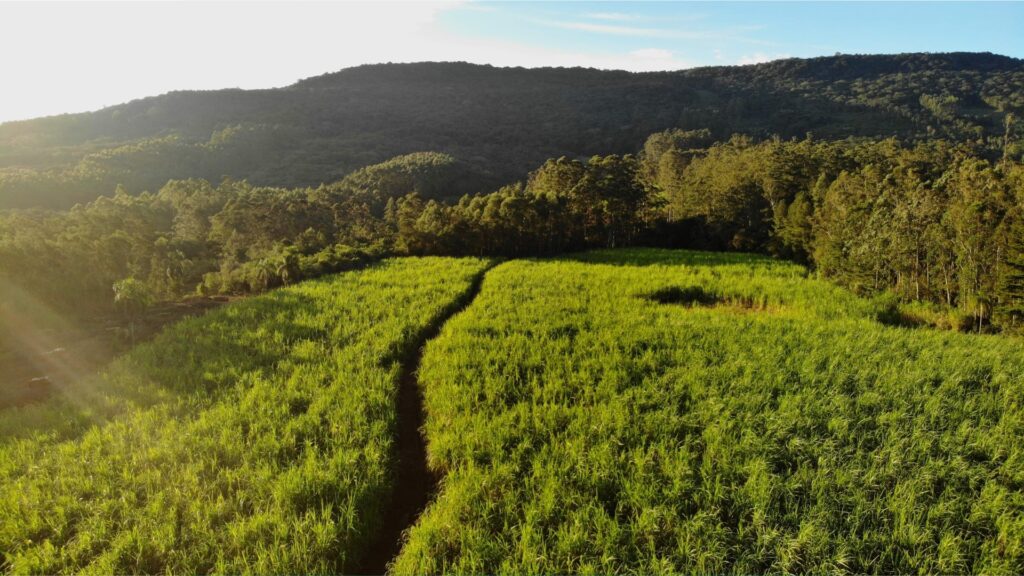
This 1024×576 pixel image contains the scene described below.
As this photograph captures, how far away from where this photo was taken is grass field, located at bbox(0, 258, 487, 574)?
228 inches

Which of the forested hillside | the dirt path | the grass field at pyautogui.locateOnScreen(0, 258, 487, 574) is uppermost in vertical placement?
the forested hillside

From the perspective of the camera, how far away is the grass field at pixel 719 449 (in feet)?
18.9

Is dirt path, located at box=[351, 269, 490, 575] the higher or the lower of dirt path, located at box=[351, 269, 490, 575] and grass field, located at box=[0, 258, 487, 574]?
the lower

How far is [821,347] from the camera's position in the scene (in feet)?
41.7

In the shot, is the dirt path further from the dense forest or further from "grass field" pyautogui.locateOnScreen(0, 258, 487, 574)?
the dense forest

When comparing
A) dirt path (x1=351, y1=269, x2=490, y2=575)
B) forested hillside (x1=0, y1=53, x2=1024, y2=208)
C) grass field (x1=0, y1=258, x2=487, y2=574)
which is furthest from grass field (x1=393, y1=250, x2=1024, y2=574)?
forested hillside (x1=0, y1=53, x2=1024, y2=208)

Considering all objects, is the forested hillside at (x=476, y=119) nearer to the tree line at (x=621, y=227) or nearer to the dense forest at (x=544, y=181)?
the dense forest at (x=544, y=181)

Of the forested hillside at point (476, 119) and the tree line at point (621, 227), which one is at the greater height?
the forested hillside at point (476, 119)

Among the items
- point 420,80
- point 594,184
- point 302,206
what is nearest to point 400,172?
point 302,206

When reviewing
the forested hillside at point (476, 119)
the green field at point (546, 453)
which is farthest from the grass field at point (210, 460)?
the forested hillside at point (476, 119)

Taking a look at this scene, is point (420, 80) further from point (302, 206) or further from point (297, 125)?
point (302, 206)

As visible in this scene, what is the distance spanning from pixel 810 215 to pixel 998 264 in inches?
702

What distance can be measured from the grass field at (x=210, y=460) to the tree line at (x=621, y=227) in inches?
412

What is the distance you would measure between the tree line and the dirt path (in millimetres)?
14417
